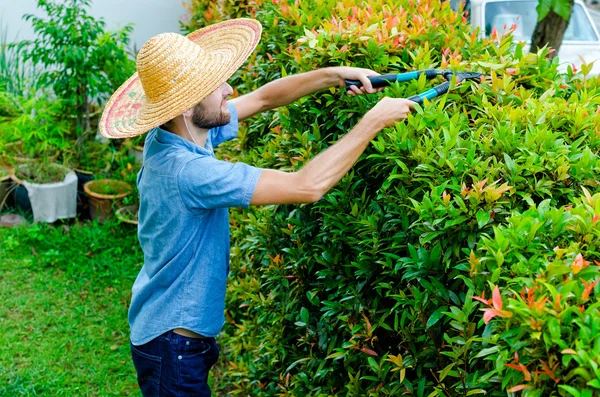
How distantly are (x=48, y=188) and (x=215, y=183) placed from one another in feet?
12.7

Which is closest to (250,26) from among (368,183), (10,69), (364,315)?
(368,183)

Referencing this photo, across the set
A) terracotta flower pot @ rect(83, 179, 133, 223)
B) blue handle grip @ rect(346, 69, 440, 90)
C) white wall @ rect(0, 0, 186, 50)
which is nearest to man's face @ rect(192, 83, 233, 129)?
blue handle grip @ rect(346, 69, 440, 90)

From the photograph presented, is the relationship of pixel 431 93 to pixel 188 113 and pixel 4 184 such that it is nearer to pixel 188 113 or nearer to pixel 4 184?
pixel 188 113

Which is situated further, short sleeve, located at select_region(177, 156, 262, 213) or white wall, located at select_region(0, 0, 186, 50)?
white wall, located at select_region(0, 0, 186, 50)

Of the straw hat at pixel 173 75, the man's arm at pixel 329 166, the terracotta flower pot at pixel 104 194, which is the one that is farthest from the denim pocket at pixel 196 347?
the terracotta flower pot at pixel 104 194

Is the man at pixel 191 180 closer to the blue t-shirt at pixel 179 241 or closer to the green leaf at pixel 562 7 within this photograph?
the blue t-shirt at pixel 179 241

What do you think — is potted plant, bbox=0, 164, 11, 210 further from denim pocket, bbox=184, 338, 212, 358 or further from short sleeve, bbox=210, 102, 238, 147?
denim pocket, bbox=184, 338, 212, 358

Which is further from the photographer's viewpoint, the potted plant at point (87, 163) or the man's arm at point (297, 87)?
the potted plant at point (87, 163)

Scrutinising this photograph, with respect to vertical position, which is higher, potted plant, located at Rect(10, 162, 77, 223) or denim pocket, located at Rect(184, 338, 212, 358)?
denim pocket, located at Rect(184, 338, 212, 358)

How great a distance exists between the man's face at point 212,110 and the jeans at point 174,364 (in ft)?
2.70

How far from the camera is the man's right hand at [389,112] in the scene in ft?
7.77

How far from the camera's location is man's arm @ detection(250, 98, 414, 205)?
234 cm

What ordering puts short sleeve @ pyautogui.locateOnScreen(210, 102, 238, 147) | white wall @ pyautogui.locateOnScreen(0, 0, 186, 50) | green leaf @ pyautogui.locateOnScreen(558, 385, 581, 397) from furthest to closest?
1. white wall @ pyautogui.locateOnScreen(0, 0, 186, 50)
2. short sleeve @ pyautogui.locateOnScreen(210, 102, 238, 147)
3. green leaf @ pyautogui.locateOnScreen(558, 385, 581, 397)

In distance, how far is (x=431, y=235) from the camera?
80.0 inches
